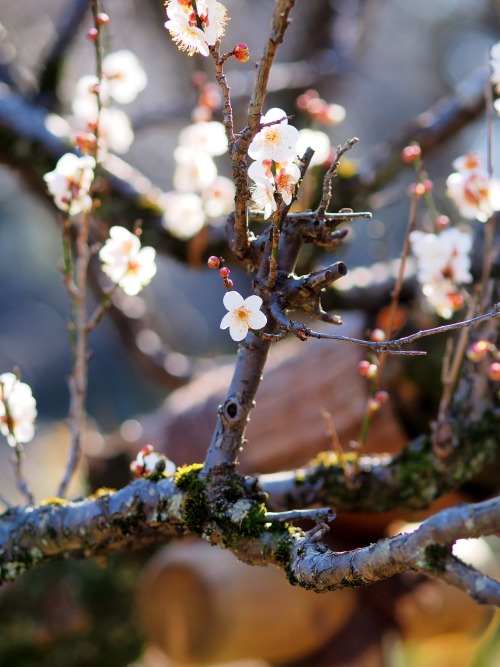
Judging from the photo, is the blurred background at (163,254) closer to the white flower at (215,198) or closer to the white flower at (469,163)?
the white flower at (215,198)

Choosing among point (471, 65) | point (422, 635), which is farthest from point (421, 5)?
point (422, 635)

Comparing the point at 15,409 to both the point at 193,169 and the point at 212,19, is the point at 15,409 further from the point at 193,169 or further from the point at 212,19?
the point at 193,169

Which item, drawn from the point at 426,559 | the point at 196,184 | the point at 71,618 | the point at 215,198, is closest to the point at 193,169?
the point at 196,184

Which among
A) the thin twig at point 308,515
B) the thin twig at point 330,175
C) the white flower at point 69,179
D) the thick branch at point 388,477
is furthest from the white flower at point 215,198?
the thin twig at point 308,515

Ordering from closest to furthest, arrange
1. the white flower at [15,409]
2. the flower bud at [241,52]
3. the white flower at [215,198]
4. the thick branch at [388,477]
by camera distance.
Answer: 1. the flower bud at [241,52]
2. the white flower at [15,409]
3. the thick branch at [388,477]
4. the white flower at [215,198]

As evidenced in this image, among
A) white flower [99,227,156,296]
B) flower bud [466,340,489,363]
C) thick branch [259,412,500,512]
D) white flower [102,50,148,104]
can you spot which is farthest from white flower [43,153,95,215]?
flower bud [466,340,489,363]

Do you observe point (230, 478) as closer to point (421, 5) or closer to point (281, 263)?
point (281, 263)

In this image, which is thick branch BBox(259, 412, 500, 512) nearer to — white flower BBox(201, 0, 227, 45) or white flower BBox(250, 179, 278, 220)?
white flower BBox(250, 179, 278, 220)
